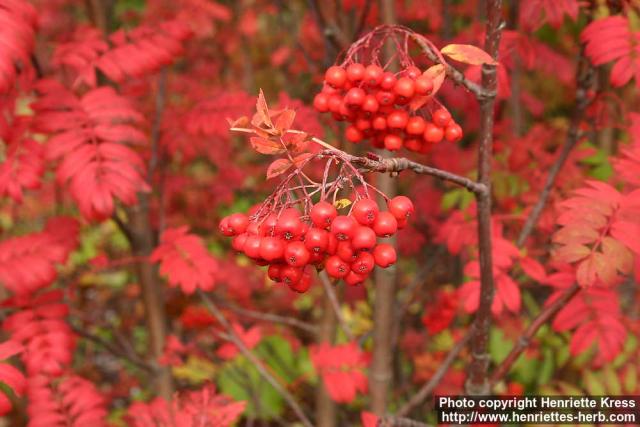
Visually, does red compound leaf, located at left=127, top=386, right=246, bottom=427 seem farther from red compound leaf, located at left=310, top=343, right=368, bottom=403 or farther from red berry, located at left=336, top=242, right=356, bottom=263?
red berry, located at left=336, top=242, right=356, bottom=263

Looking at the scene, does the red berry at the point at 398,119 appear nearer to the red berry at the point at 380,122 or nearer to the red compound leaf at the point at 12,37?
the red berry at the point at 380,122

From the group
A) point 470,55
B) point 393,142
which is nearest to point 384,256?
point 393,142

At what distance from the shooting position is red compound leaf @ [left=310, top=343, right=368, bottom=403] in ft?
7.98

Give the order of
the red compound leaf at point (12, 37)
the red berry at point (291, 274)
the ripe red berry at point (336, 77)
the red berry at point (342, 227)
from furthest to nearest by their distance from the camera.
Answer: the red compound leaf at point (12, 37) → the ripe red berry at point (336, 77) → the red berry at point (291, 274) → the red berry at point (342, 227)

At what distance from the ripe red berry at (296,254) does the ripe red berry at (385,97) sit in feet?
1.46

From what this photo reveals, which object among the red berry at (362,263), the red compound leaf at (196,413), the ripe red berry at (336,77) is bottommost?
the red compound leaf at (196,413)

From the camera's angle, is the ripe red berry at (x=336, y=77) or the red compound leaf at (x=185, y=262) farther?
the red compound leaf at (x=185, y=262)

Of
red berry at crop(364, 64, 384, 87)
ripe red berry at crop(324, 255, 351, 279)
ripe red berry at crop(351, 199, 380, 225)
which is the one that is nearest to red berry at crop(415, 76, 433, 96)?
red berry at crop(364, 64, 384, 87)

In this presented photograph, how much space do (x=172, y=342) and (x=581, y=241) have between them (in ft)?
6.21

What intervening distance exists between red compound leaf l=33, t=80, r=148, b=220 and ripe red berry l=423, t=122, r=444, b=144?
1.05 m

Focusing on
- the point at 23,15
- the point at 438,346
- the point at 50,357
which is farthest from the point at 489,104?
the point at 438,346

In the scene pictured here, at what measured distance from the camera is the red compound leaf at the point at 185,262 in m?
2.20

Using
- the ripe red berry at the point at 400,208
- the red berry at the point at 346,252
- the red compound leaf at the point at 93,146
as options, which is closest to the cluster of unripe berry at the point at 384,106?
the ripe red berry at the point at 400,208

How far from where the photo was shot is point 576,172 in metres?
2.36
